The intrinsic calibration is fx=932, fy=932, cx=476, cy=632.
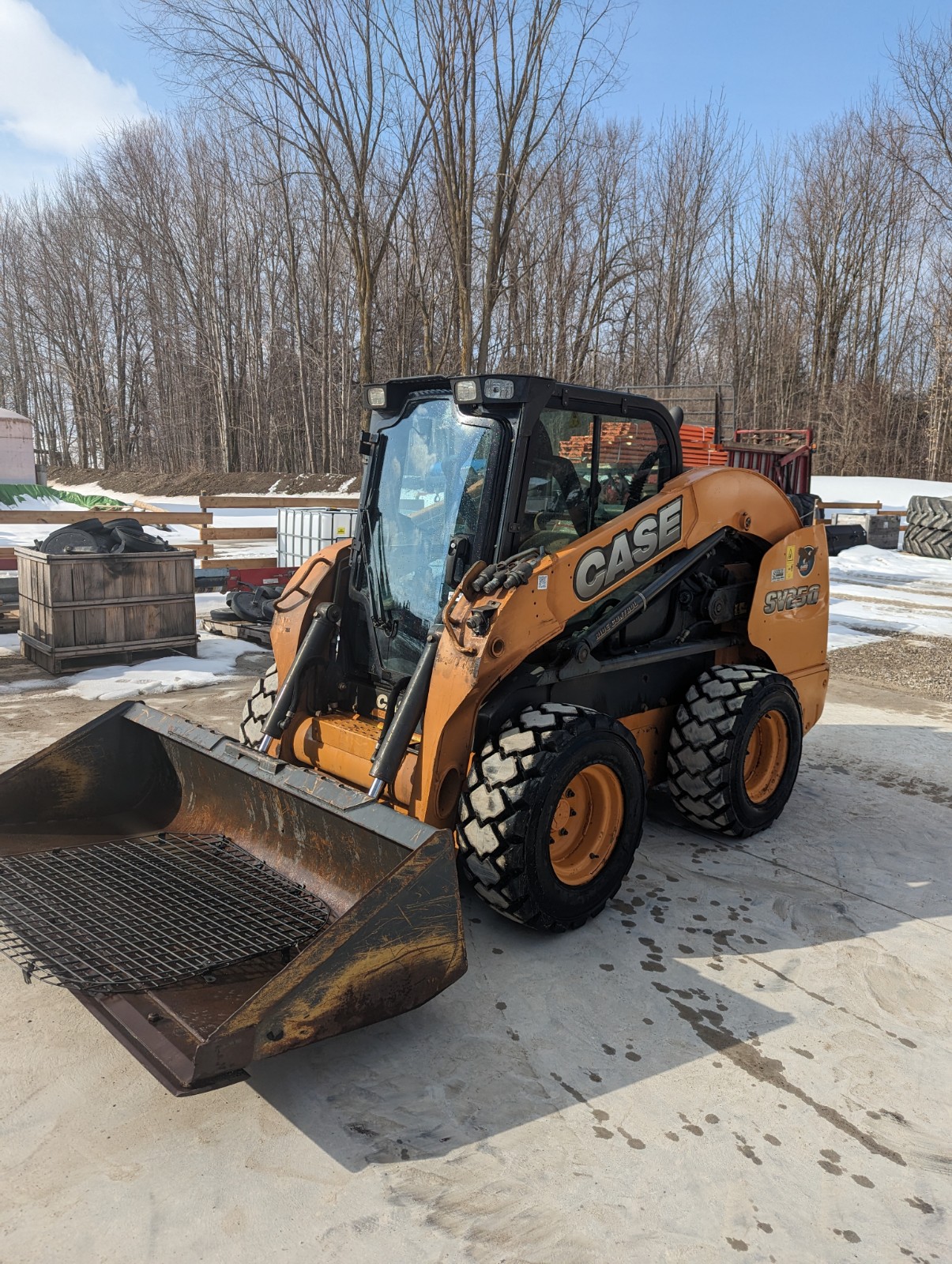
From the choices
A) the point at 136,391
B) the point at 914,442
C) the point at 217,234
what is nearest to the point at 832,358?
the point at 914,442

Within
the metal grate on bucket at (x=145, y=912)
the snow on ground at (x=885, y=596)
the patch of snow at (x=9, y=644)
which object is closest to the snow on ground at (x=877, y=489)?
the snow on ground at (x=885, y=596)

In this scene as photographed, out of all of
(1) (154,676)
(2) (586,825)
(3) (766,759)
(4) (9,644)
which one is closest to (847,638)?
(3) (766,759)

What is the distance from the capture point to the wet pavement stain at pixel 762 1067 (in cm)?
277

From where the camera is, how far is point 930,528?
750 inches

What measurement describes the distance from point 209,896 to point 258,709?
4.56ft

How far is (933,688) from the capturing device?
8.71 metres

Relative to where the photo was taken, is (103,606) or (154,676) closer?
(154,676)

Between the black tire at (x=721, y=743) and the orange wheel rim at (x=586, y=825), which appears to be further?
the black tire at (x=721, y=743)

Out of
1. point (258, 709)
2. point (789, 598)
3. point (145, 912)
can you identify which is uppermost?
point (789, 598)

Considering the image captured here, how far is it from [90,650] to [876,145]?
31.5 metres

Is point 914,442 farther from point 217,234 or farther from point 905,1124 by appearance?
point 905,1124

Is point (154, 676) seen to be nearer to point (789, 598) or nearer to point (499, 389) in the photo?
point (499, 389)

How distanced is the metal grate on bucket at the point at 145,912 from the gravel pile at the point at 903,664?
6.82 meters

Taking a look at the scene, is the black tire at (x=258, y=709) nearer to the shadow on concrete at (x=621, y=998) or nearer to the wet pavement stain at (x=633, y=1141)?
the shadow on concrete at (x=621, y=998)
